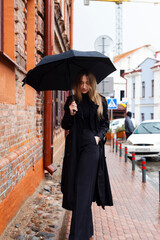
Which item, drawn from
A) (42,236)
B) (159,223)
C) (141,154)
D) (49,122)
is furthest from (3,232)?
(141,154)

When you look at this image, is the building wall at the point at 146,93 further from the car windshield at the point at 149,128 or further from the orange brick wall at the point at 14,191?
the orange brick wall at the point at 14,191

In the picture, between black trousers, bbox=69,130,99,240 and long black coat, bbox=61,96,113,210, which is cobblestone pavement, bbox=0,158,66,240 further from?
long black coat, bbox=61,96,113,210

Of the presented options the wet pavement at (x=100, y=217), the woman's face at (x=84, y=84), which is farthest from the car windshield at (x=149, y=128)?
the woman's face at (x=84, y=84)

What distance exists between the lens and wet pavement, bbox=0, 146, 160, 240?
4441 millimetres

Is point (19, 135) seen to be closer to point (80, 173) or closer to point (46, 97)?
point (80, 173)

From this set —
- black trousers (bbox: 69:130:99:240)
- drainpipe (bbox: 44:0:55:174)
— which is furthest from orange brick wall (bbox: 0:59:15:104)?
drainpipe (bbox: 44:0:55:174)

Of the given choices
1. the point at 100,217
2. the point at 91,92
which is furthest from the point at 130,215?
the point at 91,92

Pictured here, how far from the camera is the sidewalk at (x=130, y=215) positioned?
4.57 metres

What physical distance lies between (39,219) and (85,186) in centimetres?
142

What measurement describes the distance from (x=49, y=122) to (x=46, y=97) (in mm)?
576

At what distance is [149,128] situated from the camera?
15.0 metres

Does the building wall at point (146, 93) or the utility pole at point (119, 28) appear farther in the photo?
the utility pole at point (119, 28)

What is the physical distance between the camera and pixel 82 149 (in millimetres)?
3959

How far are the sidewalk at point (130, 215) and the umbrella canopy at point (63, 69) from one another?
1.91 meters
